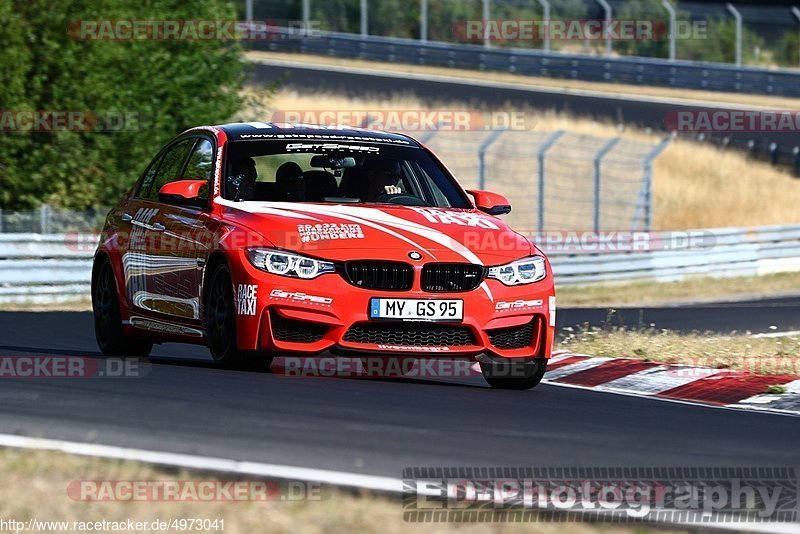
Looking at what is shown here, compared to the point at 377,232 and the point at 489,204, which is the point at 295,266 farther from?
the point at 489,204

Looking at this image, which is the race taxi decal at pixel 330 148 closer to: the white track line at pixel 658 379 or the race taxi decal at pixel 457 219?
the race taxi decal at pixel 457 219

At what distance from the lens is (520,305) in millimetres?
9141

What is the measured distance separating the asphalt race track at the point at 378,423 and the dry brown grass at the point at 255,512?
2.16ft

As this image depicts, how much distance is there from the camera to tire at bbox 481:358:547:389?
9445 millimetres

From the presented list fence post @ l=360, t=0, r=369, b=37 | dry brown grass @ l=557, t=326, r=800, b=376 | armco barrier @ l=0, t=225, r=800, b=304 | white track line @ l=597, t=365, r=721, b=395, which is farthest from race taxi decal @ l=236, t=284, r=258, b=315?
fence post @ l=360, t=0, r=369, b=37

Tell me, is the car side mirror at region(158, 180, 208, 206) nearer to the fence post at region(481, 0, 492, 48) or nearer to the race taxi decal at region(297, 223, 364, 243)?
the race taxi decal at region(297, 223, 364, 243)

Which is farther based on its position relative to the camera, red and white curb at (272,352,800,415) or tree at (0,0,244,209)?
tree at (0,0,244,209)

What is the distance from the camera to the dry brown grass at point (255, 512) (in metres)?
5.01

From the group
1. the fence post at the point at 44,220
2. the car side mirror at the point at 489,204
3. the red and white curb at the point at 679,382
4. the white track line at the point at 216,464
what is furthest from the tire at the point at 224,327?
the fence post at the point at 44,220

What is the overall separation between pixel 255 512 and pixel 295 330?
371cm

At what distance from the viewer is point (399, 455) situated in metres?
6.36

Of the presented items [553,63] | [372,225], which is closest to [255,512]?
[372,225]

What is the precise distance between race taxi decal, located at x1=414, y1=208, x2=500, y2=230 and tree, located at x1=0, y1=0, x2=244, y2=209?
1461 cm

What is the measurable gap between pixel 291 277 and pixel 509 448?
7.99 ft
